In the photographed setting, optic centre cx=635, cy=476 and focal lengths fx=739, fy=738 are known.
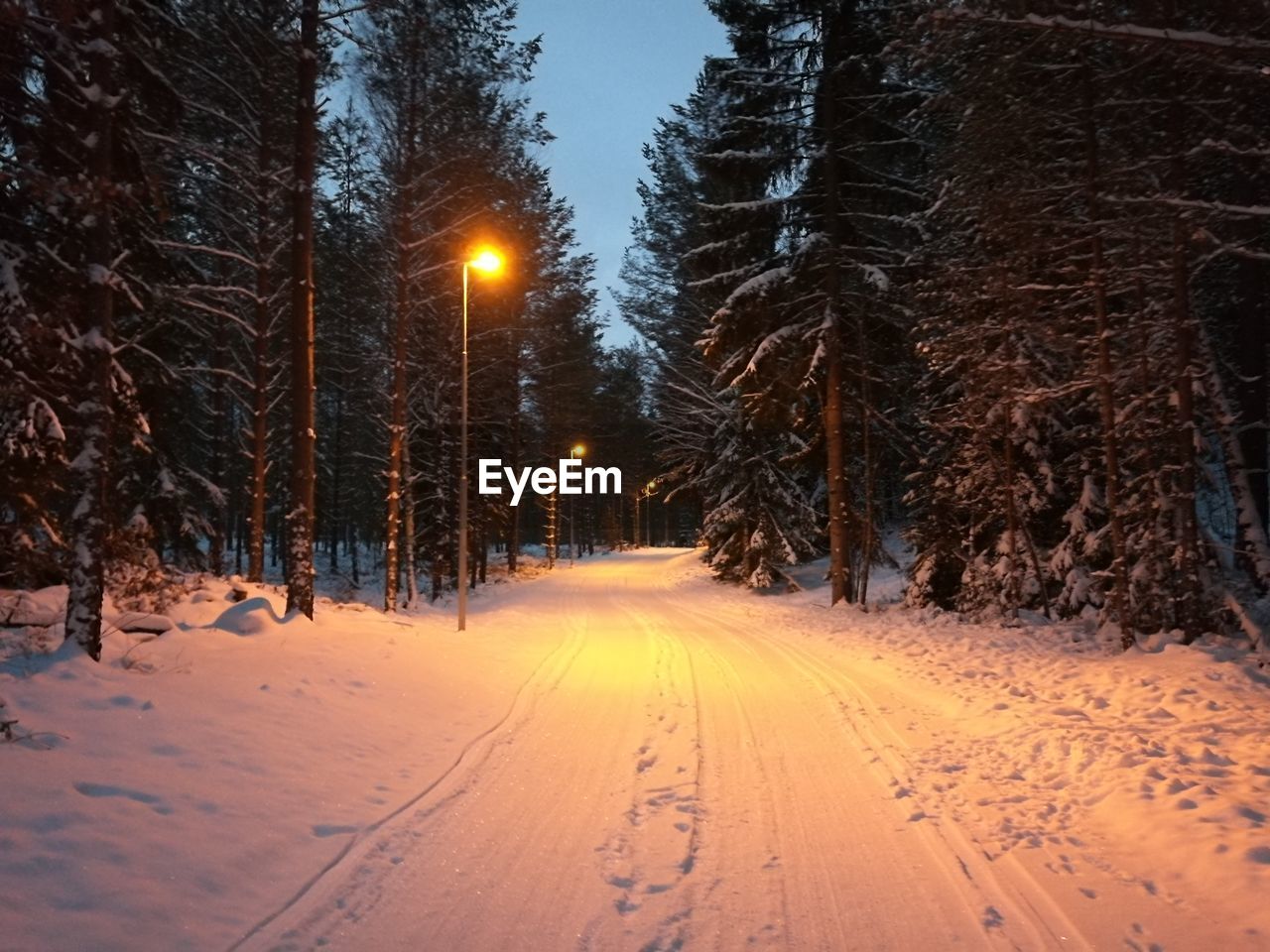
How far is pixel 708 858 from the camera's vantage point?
459cm

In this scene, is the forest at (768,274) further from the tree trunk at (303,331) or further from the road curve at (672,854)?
the road curve at (672,854)

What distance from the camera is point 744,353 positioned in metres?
19.1

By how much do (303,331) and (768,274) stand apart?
1119cm

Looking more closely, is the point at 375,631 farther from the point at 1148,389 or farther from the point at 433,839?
the point at 1148,389

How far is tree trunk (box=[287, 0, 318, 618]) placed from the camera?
10.6 m

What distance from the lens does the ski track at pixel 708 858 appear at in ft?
12.2

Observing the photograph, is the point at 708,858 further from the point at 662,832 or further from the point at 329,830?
the point at 329,830

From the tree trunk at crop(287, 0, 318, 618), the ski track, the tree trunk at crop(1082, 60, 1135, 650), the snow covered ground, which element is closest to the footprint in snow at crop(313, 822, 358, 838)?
the snow covered ground

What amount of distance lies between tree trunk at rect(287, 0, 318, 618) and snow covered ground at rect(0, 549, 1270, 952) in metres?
1.08

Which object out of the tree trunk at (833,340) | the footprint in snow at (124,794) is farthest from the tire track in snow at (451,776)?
the tree trunk at (833,340)

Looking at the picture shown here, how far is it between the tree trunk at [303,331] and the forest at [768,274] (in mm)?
69

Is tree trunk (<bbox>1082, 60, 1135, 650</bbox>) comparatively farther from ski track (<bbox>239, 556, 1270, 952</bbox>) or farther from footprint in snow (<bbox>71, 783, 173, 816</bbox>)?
footprint in snow (<bbox>71, 783, 173, 816</bbox>)

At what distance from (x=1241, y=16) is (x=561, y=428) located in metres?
30.7

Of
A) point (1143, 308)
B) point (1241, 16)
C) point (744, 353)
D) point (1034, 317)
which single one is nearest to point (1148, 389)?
point (1143, 308)
